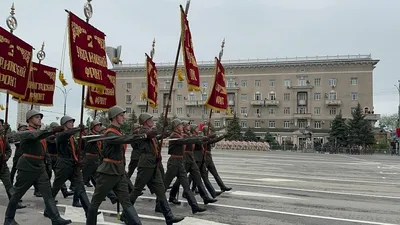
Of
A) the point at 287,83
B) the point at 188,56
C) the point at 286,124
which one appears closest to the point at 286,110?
the point at 286,124

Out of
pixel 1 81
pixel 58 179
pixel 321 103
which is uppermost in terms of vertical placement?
pixel 321 103

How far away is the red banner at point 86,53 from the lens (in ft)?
25.9

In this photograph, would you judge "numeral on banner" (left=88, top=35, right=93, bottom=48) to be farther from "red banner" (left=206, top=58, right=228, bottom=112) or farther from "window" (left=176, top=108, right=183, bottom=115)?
"window" (left=176, top=108, right=183, bottom=115)

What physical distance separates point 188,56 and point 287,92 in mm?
63655

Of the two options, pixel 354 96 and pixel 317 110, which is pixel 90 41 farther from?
pixel 317 110

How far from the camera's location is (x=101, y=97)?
10203 millimetres

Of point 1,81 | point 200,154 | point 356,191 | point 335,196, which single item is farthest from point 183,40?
point 356,191

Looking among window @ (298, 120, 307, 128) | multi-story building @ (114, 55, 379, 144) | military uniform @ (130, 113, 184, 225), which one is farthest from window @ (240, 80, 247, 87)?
military uniform @ (130, 113, 184, 225)

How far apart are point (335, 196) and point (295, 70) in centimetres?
6177

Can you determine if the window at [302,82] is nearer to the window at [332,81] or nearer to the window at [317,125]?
the window at [332,81]

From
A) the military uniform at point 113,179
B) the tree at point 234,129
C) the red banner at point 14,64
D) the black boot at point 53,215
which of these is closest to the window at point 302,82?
the tree at point 234,129

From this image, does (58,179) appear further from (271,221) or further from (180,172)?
(271,221)

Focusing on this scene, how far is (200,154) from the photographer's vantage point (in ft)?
33.7

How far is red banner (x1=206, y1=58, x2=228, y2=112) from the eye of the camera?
11.9 meters
